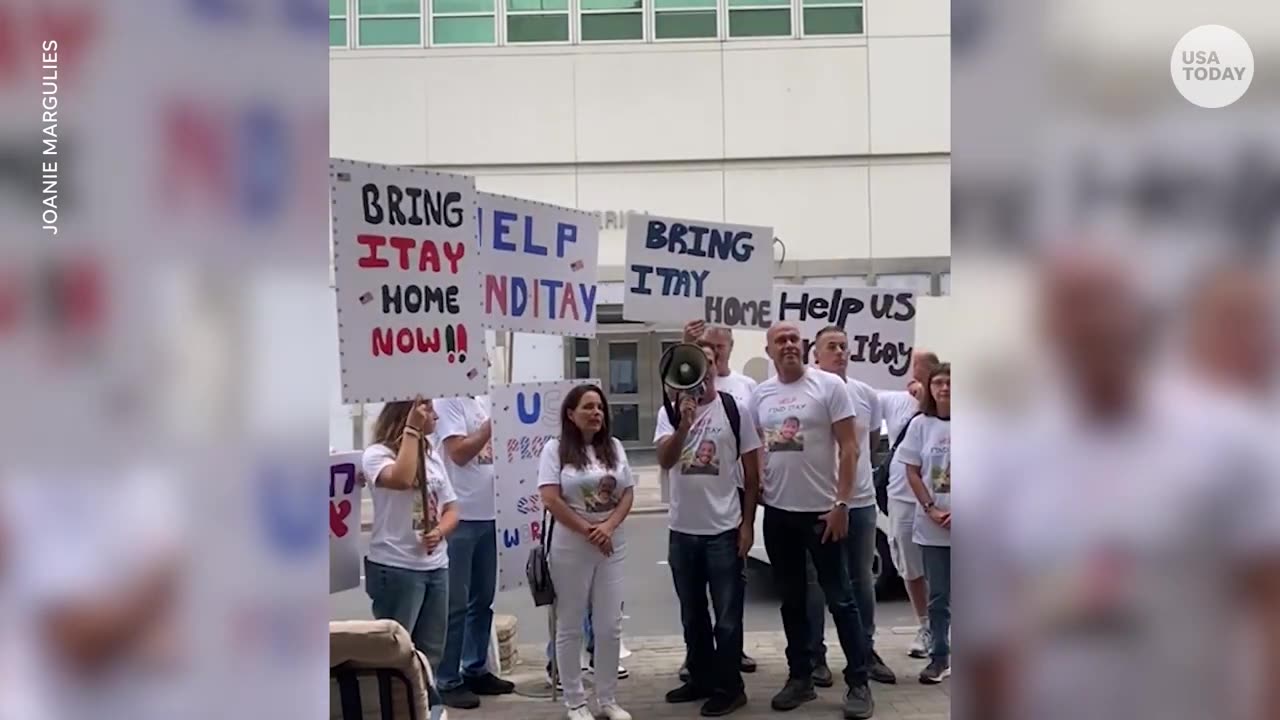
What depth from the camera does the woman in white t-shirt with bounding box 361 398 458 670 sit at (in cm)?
443

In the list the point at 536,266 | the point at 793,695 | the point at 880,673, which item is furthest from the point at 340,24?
the point at 793,695

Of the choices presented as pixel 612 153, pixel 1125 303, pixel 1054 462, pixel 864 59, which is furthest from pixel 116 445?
pixel 864 59

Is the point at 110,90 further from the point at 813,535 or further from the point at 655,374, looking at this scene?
the point at 655,374

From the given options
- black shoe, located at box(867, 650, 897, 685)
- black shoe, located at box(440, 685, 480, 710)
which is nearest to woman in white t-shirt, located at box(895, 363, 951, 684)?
black shoe, located at box(867, 650, 897, 685)

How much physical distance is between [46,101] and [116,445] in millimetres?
651

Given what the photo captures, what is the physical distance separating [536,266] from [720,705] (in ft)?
8.40

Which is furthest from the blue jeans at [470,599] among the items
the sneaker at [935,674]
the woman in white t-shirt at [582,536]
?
the sneaker at [935,674]

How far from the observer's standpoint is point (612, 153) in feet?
53.4

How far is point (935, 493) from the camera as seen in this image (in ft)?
18.1

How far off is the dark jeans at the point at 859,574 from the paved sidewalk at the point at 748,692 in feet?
1.14

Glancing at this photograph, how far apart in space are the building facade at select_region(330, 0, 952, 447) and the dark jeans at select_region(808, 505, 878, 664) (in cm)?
1099

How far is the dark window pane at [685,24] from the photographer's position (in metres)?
16.5

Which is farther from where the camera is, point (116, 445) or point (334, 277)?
point (334, 277)

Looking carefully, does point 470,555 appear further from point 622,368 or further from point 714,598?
point 622,368
